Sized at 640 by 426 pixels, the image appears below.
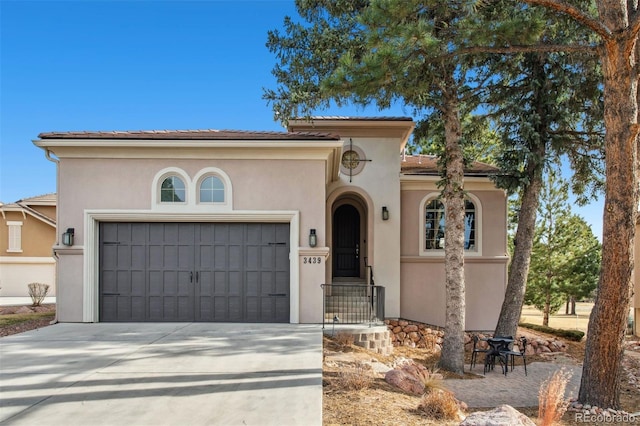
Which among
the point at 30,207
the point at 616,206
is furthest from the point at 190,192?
the point at 30,207

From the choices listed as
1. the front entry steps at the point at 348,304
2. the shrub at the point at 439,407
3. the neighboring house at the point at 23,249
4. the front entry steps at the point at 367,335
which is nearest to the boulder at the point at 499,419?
the shrub at the point at 439,407

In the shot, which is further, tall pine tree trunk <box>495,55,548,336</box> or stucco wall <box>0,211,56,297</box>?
stucco wall <box>0,211,56,297</box>

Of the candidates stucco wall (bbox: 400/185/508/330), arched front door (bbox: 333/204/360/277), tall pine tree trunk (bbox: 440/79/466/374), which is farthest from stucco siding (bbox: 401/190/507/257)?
tall pine tree trunk (bbox: 440/79/466/374)

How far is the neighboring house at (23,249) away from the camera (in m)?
24.5

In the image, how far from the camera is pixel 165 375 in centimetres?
699

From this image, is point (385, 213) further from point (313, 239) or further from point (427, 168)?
point (313, 239)

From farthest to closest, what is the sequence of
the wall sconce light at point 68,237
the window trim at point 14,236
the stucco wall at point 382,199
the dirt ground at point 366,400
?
the window trim at point 14,236
the stucco wall at point 382,199
the wall sconce light at point 68,237
the dirt ground at point 366,400

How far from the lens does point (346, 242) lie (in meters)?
17.7

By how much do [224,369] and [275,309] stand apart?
4692 millimetres

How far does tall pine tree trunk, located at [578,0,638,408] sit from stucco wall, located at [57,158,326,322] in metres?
5.86

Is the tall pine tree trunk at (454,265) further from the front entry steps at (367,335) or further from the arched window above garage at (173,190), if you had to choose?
the arched window above garage at (173,190)

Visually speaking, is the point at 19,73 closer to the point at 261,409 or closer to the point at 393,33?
the point at 393,33

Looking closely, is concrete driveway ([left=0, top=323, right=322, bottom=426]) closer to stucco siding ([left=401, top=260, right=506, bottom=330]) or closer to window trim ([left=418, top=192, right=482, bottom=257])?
stucco siding ([left=401, top=260, right=506, bottom=330])

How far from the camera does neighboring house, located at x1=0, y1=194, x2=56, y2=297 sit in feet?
80.5
